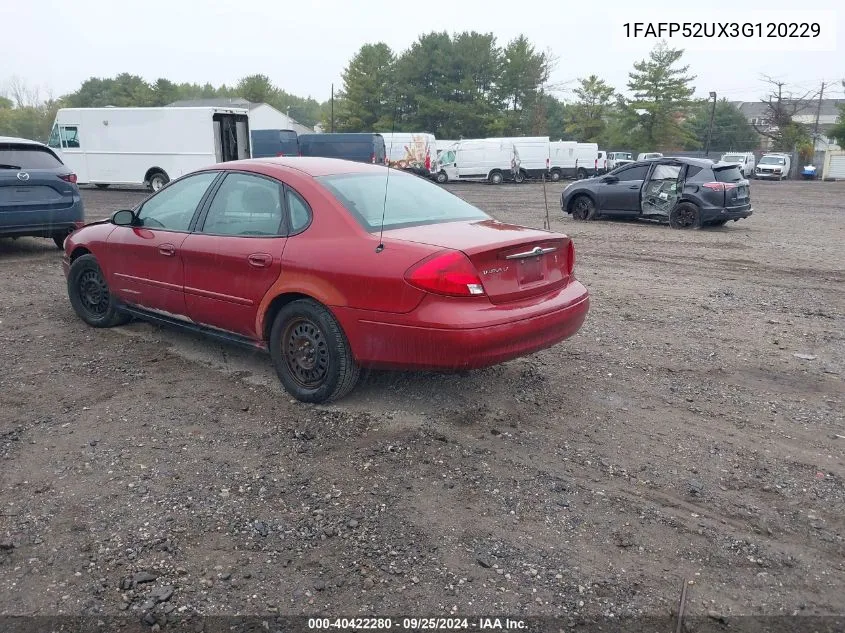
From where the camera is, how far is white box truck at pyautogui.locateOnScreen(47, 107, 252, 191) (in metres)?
23.2

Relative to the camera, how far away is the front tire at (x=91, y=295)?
614 centimetres

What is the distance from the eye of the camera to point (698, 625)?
2605 millimetres

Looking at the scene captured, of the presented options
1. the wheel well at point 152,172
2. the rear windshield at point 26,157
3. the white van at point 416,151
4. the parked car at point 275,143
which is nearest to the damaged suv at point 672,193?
the rear windshield at point 26,157

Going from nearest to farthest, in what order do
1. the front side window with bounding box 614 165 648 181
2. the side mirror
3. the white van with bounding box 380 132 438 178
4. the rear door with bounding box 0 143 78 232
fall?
the side mirror
the rear door with bounding box 0 143 78 232
the front side window with bounding box 614 165 648 181
the white van with bounding box 380 132 438 178

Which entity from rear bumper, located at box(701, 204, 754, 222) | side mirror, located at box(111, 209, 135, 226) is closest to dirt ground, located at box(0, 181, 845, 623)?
side mirror, located at box(111, 209, 135, 226)

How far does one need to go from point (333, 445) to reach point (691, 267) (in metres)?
7.46

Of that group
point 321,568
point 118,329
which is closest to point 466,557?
point 321,568

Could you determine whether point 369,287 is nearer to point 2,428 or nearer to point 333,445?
point 333,445

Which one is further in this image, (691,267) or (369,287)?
(691,267)

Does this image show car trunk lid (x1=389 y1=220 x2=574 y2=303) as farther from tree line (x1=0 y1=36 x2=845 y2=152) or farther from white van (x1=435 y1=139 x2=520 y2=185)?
tree line (x1=0 y1=36 x2=845 y2=152)

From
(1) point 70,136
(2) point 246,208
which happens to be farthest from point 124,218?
(1) point 70,136

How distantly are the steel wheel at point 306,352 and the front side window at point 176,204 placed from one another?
136 centimetres

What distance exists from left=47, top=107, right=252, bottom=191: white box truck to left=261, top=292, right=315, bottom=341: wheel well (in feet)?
63.9

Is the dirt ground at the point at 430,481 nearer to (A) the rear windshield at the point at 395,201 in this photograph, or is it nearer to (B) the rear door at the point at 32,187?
(A) the rear windshield at the point at 395,201
